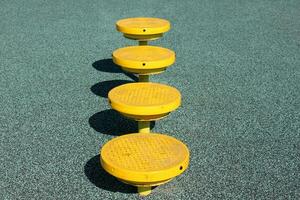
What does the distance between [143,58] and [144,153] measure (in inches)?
74.2

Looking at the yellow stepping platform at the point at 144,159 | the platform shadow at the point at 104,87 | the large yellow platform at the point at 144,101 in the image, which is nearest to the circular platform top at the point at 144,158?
the yellow stepping platform at the point at 144,159

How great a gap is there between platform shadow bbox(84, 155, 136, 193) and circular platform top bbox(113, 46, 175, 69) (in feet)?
4.15

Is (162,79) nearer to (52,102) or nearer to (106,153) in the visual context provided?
(52,102)

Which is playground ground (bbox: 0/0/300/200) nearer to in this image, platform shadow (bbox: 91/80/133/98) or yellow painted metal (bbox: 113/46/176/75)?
platform shadow (bbox: 91/80/133/98)

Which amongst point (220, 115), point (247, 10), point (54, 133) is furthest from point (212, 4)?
point (54, 133)

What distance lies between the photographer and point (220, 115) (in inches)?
213

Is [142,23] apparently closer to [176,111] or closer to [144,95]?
[176,111]

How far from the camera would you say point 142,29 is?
577cm

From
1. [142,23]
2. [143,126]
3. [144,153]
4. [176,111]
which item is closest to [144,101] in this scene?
[143,126]

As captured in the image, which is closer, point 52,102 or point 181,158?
point 181,158

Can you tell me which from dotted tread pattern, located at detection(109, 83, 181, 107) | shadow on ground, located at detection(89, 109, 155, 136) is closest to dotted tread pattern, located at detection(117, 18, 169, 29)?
shadow on ground, located at detection(89, 109, 155, 136)

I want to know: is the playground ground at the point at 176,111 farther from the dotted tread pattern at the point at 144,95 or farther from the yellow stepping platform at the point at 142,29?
the yellow stepping platform at the point at 142,29

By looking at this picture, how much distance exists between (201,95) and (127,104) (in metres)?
2.29

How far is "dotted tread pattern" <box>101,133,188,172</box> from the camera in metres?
3.22
